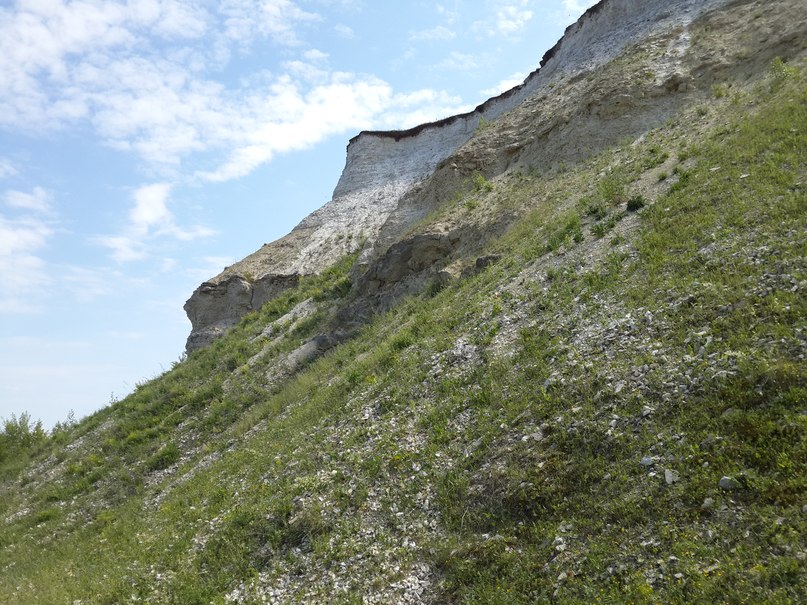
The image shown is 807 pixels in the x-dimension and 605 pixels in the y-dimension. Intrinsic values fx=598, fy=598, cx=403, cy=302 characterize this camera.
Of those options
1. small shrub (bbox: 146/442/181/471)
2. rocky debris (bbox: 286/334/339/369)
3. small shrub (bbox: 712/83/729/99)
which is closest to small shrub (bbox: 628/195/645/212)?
small shrub (bbox: 712/83/729/99)

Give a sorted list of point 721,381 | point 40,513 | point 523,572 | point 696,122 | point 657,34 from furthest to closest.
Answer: point 657,34 < point 696,122 < point 40,513 < point 721,381 < point 523,572

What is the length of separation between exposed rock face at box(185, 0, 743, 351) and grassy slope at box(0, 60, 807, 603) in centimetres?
628

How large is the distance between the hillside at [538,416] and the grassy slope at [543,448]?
0.05m

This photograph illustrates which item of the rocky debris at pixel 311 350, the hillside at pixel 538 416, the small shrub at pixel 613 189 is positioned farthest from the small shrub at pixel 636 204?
the rocky debris at pixel 311 350

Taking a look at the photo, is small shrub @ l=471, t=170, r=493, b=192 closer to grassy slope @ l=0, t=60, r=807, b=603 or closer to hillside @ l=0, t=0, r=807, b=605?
hillside @ l=0, t=0, r=807, b=605

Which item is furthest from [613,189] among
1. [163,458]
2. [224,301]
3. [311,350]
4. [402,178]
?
[224,301]

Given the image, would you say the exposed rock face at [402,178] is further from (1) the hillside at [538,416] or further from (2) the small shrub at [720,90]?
(2) the small shrub at [720,90]

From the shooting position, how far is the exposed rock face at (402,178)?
23.8 metres

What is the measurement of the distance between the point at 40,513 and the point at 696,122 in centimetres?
2253

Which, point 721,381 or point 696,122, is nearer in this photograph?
point 721,381

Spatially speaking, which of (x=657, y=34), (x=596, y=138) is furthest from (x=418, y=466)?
(x=657, y=34)

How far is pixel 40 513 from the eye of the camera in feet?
54.7

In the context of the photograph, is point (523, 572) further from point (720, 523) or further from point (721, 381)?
point (721, 381)

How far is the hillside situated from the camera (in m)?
7.00
